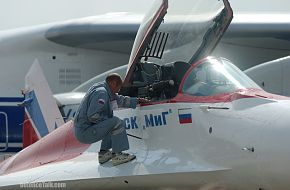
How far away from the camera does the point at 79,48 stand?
17.2 m

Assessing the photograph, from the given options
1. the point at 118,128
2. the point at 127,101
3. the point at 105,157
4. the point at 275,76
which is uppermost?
the point at 127,101

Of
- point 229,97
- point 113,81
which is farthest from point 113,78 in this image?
point 229,97

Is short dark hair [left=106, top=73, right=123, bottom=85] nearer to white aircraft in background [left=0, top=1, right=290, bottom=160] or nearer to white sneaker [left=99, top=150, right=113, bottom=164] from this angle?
white sneaker [left=99, top=150, right=113, bottom=164]

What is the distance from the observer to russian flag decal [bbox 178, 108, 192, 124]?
5785 millimetres

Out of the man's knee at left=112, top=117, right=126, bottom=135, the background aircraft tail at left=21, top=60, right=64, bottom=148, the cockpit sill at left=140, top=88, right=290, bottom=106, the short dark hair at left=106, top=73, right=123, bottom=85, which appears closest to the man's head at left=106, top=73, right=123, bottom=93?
the short dark hair at left=106, top=73, right=123, bottom=85

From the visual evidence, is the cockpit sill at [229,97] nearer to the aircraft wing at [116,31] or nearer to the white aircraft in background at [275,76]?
the white aircraft in background at [275,76]

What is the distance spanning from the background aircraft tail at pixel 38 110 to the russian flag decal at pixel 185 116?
4.00 metres

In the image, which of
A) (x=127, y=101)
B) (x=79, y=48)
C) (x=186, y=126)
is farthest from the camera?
(x=79, y=48)

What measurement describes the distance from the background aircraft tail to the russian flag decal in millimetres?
4005

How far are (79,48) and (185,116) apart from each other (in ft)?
38.0

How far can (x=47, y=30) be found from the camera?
17.1 metres

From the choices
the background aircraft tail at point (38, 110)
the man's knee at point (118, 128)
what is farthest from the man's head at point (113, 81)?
the background aircraft tail at point (38, 110)

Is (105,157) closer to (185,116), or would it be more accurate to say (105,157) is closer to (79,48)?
(185,116)

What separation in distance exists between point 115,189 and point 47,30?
38.6ft
